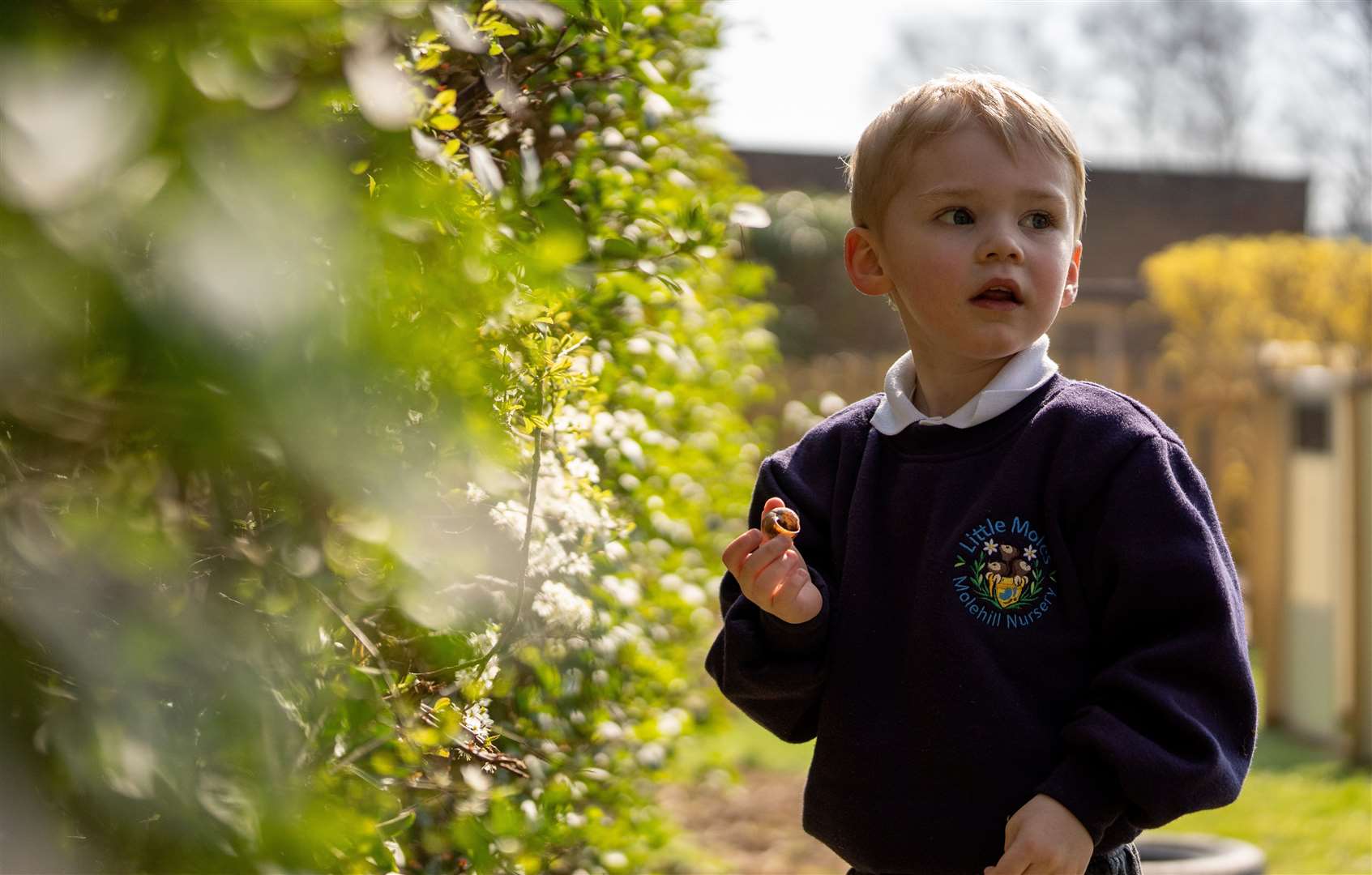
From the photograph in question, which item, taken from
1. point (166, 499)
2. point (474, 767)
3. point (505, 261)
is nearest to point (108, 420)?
point (166, 499)


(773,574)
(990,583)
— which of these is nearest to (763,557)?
(773,574)

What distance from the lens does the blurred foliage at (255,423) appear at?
2.20 feet

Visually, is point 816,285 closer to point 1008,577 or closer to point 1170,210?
point 1170,210

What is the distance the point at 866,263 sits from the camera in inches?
75.4

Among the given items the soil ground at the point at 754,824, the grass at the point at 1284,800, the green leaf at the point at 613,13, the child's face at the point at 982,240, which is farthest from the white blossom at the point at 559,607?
the soil ground at the point at 754,824

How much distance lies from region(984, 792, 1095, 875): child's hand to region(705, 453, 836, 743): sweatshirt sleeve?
0.34 m

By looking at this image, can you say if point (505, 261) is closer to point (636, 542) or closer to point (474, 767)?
point (474, 767)

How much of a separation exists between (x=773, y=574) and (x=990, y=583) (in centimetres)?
25

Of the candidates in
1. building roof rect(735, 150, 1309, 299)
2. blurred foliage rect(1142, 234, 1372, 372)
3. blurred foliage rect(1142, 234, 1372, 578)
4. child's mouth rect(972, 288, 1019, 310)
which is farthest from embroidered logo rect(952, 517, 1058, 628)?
building roof rect(735, 150, 1309, 299)

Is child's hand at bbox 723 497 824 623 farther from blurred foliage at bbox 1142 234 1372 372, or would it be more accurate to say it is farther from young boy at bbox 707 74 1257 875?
blurred foliage at bbox 1142 234 1372 372

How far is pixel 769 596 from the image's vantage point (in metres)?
1.68

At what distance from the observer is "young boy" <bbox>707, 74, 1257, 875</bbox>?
152 cm

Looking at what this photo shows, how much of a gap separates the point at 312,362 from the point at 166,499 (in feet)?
0.95

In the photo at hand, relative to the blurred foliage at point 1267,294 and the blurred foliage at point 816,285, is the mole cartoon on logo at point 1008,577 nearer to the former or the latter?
the blurred foliage at point 1267,294
